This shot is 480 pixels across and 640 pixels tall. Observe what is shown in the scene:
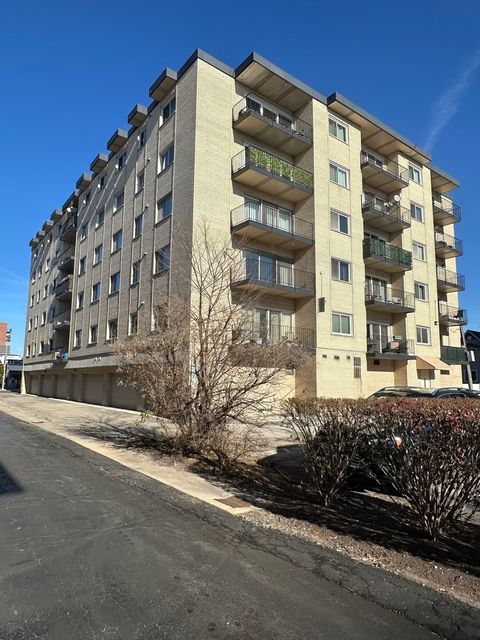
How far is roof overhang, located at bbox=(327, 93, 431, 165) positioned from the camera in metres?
27.2

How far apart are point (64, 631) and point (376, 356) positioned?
25.5m

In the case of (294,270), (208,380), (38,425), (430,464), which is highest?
(294,270)

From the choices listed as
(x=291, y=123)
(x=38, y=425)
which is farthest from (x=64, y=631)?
(x=291, y=123)

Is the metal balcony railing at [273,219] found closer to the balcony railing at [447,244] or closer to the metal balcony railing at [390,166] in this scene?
the metal balcony railing at [390,166]

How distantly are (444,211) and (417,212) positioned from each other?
16.0ft

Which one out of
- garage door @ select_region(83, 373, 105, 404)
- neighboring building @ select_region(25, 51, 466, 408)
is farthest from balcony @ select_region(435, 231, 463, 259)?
garage door @ select_region(83, 373, 105, 404)

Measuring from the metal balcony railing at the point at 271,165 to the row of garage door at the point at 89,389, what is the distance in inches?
509

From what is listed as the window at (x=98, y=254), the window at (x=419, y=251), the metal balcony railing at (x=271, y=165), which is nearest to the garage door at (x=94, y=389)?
the window at (x=98, y=254)

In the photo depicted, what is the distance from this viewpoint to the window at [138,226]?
2653 centimetres

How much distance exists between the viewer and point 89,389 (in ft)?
105

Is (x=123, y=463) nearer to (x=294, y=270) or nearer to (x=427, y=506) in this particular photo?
(x=427, y=506)

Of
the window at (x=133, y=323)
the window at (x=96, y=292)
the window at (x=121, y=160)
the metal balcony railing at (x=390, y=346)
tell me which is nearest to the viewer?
the window at (x=133, y=323)

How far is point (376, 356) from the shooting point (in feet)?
87.9

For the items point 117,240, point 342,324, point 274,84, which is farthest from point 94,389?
point 274,84
